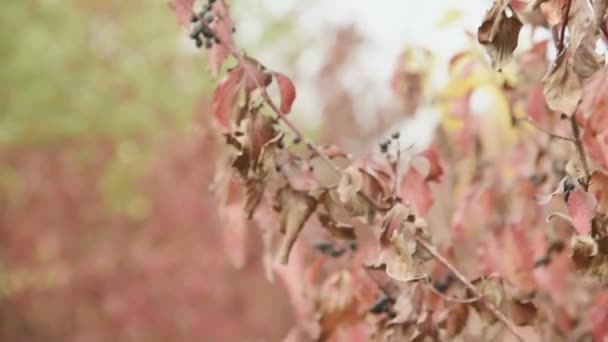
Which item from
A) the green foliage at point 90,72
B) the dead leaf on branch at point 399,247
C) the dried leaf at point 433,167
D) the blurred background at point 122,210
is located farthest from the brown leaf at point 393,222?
the green foliage at point 90,72

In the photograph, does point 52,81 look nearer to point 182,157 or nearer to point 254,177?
point 182,157

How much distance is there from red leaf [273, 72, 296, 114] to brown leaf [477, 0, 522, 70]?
1.64 feet

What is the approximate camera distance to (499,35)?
168 cm

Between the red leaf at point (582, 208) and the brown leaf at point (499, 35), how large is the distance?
0.23m

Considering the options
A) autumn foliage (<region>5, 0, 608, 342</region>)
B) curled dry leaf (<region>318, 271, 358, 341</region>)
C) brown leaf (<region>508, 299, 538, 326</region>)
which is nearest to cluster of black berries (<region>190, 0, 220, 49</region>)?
autumn foliage (<region>5, 0, 608, 342</region>)

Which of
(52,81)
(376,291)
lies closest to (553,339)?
(376,291)

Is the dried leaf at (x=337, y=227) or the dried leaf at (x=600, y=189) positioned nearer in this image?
the dried leaf at (x=600, y=189)

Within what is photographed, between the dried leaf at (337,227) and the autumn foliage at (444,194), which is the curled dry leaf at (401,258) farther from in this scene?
the dried leaf at (337,227)

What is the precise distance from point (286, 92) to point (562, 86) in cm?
60

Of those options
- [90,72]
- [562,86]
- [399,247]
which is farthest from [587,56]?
[90,72]

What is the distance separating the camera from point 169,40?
1650 centimetres

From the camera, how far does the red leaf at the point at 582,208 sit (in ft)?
5.76

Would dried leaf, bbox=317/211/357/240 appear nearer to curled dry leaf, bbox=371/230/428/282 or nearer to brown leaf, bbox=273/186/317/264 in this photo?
brown leaf, bbox=273/186/317/264

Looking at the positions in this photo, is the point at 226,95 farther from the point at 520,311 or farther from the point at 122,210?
the point at 122,210
